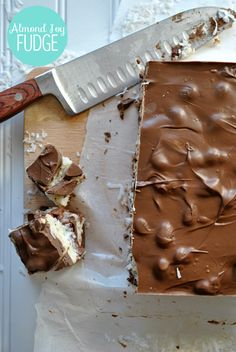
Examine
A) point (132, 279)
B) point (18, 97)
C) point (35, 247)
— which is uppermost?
point (18, 97)

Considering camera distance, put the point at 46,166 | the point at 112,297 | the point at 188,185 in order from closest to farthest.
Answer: the point at 188,185 → the point at 46,166 → the point at 112,297

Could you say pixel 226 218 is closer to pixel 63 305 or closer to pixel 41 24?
pixel 63 305

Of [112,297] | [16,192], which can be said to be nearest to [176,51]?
[16,192]

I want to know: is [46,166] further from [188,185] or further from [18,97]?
[188,185]

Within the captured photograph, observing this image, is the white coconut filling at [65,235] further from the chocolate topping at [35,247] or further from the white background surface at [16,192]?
the white background surface at [16,192]

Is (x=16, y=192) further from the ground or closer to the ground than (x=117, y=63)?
closer to the ground

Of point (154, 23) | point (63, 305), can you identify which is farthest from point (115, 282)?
point (154, 23)
